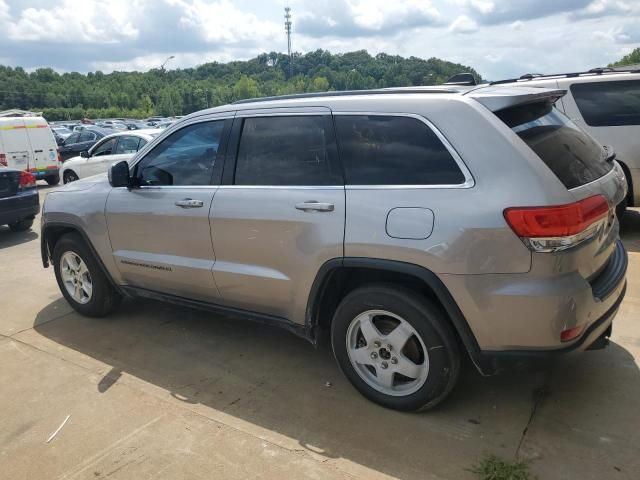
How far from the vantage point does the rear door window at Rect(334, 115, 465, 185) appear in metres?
2.90

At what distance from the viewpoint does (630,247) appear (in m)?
6.19

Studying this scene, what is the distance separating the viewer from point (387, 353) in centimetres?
318

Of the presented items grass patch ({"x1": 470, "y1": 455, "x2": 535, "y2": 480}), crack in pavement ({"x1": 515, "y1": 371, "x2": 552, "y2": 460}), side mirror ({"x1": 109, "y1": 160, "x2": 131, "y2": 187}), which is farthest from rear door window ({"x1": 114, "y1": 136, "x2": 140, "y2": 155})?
grass patch ({"x1": 470, "y1": 455, "x2": 535, "y2": 480})

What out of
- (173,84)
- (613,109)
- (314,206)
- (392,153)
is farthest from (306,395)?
(173,84)

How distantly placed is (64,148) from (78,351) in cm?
1612

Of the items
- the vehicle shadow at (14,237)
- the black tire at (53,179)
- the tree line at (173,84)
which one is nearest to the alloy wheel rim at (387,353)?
the vehicle shadow at (14,237)

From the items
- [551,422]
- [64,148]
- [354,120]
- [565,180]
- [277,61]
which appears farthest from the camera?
[277,61]

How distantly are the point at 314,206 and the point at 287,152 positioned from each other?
1.59ft

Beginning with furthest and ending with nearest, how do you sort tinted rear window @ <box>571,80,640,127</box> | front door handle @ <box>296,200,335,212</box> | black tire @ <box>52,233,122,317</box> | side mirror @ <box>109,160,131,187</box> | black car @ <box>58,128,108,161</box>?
black car @ <box>58,128,108,161</box> → tinted rear window @ <box>571,80,640,127</box> → black tire @ <box>52,233,122,317</box> → side mirror @ <box>109,160,131,187</box> → front door handle @ <box>296,200,335,212</box>

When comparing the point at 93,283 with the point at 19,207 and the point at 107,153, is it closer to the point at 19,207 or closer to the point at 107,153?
the point at 19,207

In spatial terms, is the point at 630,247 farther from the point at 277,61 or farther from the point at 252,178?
the point at 277,61

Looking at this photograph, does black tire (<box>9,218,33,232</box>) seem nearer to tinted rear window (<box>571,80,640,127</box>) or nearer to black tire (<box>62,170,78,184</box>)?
black tire (<box>62,170,78,184</box>)

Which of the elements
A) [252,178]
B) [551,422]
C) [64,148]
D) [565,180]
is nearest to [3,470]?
[252,178]

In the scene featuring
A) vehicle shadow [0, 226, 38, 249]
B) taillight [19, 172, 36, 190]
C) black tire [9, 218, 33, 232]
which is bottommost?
vehicle shadow [0, 226, 38, 249]
